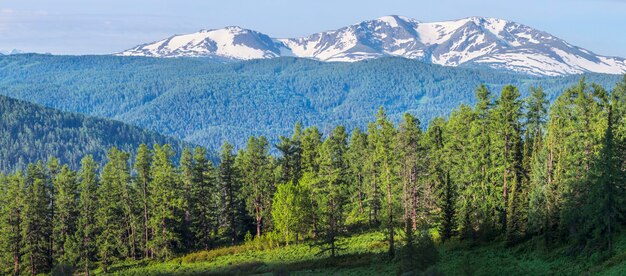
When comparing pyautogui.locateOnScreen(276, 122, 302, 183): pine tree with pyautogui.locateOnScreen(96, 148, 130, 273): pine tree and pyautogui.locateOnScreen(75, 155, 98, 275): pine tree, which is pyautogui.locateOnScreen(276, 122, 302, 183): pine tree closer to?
pyautogui.locateOnScreen(96, 148, 130, 273): pine tree

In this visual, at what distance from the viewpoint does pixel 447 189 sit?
180ft

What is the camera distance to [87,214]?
71188 millimetres

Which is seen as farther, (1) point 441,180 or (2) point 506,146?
(1) point 441,180

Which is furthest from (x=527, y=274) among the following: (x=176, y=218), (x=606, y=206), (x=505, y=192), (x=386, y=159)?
(x=176, y=218)

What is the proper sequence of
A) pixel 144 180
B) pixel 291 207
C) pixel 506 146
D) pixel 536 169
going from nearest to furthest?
pixel 536 169 → pixel 506 146 → pixel 291 207 → pixel 144 180

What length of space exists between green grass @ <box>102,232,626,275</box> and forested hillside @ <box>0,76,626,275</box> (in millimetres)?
364

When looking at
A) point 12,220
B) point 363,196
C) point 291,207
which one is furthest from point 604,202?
point 12,220

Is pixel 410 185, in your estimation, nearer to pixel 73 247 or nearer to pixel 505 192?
pixel 505 192

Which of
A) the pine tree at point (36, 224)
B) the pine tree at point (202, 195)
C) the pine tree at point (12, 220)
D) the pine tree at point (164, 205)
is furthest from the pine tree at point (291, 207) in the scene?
the pine tree at point (12, 220)

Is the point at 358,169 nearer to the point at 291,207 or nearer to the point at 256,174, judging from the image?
the point at 256,174

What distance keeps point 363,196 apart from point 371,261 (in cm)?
3669

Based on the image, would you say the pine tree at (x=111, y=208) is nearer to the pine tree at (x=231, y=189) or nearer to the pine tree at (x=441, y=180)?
the pine tree at (x=231, y=189)

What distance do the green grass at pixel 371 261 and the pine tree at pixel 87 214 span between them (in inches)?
138

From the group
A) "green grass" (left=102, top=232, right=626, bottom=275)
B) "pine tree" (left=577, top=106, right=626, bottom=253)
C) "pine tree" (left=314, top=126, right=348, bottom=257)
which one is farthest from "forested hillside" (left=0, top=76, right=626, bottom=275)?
"green grass" (left=102, top=232, right=626, bottom=275)
